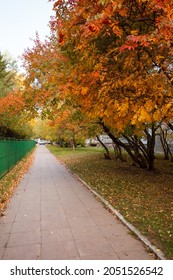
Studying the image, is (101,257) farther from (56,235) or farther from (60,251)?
(56,235)

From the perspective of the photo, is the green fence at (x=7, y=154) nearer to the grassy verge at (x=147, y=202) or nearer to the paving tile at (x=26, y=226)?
the grassy verge at (x=147, y=202)

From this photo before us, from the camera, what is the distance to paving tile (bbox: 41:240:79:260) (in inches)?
180

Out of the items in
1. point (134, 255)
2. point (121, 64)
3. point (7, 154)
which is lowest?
point (134, 255)

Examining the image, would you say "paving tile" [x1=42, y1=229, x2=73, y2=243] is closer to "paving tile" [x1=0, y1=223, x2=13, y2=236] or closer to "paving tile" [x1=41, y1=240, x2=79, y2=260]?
"paving tile" [x1=41, y1=240, x2=79, y2=260]

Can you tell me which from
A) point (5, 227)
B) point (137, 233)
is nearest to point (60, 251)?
point (137, 233)

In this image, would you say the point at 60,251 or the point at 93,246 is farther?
the point at 93,246

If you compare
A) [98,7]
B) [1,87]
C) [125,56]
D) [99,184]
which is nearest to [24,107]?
[99,184]

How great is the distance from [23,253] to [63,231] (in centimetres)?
122

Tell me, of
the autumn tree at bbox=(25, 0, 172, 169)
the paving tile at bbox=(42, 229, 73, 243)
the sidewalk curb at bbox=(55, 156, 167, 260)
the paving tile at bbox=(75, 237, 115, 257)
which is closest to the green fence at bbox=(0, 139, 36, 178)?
the sidewalk curb at bbox=(55, 156, 167, 260)

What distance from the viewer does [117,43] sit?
274 inches

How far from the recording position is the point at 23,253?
4.77m

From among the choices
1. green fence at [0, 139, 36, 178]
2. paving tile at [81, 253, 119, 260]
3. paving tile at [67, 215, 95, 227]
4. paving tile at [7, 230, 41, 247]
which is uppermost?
green fence at [0, 139, 36, 178]

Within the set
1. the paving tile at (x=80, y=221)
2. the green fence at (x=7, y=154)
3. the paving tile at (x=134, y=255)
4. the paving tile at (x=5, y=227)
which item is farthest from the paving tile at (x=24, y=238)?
the green fence at (x=7, y=154)

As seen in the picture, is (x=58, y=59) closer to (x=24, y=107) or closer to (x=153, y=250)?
(x=24, y=107)
